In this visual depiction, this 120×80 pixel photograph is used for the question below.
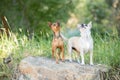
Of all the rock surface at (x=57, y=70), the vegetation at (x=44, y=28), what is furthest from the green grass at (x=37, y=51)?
the rock surface at (x=57, y=70)

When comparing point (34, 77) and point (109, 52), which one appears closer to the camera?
point (34, 77)

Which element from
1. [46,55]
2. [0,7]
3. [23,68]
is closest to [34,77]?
[23,68]

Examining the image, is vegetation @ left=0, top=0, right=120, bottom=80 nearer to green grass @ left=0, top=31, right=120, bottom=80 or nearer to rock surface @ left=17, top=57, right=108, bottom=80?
green grass @ left=0, top=31, right=120, bottom=80

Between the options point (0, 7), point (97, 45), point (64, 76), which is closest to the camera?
point (64, 76)

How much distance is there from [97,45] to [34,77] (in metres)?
1.27

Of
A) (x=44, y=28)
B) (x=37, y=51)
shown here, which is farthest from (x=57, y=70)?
(x=44, y=28)

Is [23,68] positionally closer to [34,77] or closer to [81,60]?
[34,77]

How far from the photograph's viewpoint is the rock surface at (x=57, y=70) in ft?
17.7

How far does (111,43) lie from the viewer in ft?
20.6

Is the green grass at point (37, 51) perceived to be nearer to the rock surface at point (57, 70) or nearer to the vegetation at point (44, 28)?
the vegetation at point (44, 28)

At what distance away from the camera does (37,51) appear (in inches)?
247

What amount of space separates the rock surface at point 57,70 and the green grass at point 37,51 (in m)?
0.32

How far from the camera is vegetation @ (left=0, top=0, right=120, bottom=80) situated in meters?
6.02

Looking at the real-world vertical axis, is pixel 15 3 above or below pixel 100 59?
above
